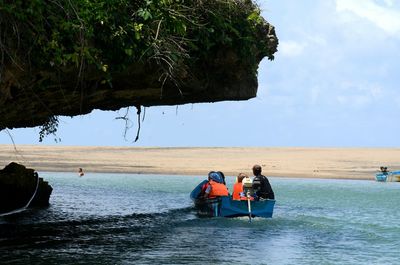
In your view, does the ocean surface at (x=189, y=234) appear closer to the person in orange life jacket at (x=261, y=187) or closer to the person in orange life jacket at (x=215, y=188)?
the person in orange life jacket at (x=261, y=187)

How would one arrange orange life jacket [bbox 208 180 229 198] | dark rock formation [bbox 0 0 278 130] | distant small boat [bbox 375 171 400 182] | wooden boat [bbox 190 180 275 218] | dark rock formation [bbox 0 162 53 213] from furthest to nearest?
distant small boat [bbox 375 171 400 182] < dark rock formation [bbox 0 162 53 213] < orange life jacket [bbox 208 180 229 198] < wooden boat [bbox 190 180 275 218] < dark rock formation [bbox 0 0 278 130]

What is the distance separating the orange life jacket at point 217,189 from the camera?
2038 centimetres

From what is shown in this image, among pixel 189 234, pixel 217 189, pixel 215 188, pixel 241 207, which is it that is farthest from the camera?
pixel 215 188

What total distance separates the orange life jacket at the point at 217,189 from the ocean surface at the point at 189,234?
92 centimetres

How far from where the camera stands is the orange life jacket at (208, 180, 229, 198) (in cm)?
2038

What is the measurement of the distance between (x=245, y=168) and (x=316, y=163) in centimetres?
1179

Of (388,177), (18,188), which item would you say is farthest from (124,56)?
(388,177)

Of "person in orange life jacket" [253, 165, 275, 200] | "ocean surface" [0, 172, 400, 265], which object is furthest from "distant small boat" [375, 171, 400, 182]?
"person in orange life jacket" [253, 165, 275, 200]

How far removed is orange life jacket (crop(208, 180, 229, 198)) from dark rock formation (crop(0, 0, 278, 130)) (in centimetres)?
340

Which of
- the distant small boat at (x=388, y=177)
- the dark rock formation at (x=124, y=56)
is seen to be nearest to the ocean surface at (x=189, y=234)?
the dark rock formation at (x=124, y=56)

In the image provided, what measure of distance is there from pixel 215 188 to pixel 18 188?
7240 mm

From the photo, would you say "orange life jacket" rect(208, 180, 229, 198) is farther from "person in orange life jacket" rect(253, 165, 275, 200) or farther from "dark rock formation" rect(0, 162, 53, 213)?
"dark rock formation" rect(0, 162, 53, 213)

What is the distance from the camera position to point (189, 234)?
16.9 metres

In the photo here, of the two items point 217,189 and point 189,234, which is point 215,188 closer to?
point 217,189
